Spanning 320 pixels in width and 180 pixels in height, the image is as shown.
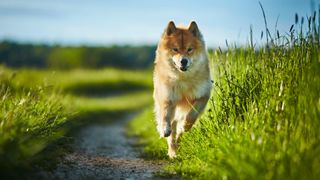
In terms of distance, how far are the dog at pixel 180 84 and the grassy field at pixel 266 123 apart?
29cm

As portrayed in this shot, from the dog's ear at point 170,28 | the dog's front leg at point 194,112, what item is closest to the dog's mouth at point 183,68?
the dog's front leg at point 194,112

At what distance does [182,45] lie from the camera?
916cm

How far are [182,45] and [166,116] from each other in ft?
4.40

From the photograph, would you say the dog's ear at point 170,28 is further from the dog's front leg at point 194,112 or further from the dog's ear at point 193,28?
the dog's front leg at point 194,112

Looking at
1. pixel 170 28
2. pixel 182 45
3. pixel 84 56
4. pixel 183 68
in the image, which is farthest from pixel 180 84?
pixel 84 56

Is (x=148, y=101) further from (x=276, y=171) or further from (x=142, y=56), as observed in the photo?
(x=142, y=56)

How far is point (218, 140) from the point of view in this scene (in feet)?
22.6

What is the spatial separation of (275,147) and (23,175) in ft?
9.30

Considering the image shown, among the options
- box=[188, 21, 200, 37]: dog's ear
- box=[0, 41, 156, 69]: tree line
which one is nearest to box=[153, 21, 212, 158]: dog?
box=[188, 21, 200, 37]: dog's ear

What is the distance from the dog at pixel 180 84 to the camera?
28.7 ft

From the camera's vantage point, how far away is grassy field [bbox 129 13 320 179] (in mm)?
5491

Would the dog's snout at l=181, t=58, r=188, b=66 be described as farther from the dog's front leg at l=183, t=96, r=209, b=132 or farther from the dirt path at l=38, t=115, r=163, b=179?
the dirt path at l=38, t=115, r=163, b=179

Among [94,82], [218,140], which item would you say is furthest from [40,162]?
[94,82]

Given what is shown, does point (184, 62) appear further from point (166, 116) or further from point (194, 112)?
point (166, 116)
